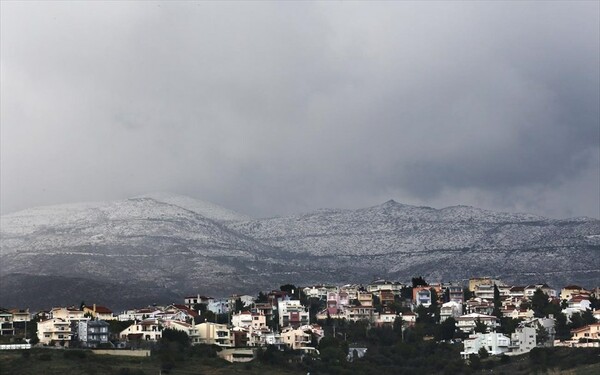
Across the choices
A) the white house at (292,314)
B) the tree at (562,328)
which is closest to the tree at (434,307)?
the white house at (292,314)

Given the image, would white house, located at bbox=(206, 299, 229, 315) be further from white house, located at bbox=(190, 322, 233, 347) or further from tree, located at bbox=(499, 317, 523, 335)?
tree, located at bbox=(499, 317, 523, 335)

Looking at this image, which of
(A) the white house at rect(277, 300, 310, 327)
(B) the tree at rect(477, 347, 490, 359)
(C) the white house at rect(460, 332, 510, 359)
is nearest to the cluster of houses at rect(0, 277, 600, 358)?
(C) the white house at rect(460, 332, 510, 359)

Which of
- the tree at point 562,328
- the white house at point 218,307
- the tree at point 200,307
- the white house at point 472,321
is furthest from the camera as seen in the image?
the white house at point 218,307

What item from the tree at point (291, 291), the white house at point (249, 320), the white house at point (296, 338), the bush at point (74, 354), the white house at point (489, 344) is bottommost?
the bush at point (74, 354)

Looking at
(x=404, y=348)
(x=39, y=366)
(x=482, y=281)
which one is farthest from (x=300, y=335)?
(x=482, y=281)

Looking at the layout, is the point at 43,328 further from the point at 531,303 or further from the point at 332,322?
the point at 531,303

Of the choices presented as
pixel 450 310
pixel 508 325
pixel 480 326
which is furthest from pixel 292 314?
pixel 508 325

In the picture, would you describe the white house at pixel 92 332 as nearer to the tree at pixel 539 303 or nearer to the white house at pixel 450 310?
the white house at pixel 450 310

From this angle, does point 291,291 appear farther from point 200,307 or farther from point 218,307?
point 200,307
